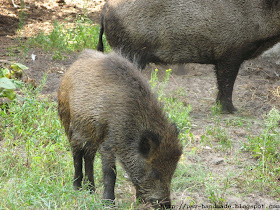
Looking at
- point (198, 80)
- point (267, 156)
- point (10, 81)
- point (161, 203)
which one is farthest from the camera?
point (198, 80)

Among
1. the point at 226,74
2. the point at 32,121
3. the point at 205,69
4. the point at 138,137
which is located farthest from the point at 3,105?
the point at 205,69

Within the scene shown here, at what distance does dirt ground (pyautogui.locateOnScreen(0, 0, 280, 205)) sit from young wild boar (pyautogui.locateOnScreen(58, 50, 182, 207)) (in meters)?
0.61

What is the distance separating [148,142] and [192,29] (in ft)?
10.7

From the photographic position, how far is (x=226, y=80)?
21.6 feet

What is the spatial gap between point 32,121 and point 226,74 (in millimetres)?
2987

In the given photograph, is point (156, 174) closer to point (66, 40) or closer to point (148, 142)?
point (148, 142)

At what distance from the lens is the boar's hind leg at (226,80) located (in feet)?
21.3

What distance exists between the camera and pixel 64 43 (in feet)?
28.9

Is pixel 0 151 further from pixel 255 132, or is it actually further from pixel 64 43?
pixel 64 43

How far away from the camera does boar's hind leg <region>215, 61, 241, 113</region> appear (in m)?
6.49

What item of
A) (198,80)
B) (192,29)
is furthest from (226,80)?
(198,80)

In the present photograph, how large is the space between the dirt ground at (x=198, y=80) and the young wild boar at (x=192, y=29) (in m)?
0.95

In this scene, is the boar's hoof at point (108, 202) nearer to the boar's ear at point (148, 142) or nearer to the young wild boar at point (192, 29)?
the boar's ear at point (148, 142)

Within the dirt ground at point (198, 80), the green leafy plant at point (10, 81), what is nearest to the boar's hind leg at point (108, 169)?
the dirt ground at point (198, 80)
